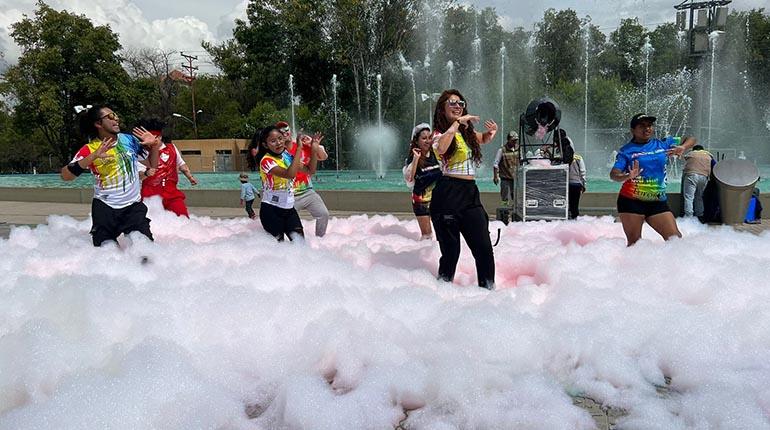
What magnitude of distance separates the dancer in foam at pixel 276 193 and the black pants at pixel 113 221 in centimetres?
108

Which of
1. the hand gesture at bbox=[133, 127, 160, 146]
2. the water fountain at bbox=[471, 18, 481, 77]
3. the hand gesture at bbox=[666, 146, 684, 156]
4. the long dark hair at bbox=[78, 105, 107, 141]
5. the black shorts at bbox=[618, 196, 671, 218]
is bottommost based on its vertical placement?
the black shorts at bbox=[618, 196, 671, 218]

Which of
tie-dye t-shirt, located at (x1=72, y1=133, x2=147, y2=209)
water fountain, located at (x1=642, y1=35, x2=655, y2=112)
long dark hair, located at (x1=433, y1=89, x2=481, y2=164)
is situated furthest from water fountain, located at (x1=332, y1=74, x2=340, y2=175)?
long dark hair, located at (x1=433, y1=89, x2=481, y2=164)

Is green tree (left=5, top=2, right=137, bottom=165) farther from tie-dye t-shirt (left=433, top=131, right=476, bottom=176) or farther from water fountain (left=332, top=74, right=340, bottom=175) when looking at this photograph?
tie-dye t-shirt (left=433, top=131, right=476, bottom=176)

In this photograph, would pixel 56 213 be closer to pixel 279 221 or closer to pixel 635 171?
pixel 279 221

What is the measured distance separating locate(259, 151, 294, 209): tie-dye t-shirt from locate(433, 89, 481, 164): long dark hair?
1.78 metres

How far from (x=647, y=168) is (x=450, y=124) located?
194cm

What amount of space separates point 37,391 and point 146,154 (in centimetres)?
288

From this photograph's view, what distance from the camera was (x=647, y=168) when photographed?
486 centimetres

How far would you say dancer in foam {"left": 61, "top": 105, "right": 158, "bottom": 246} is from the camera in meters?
4.59

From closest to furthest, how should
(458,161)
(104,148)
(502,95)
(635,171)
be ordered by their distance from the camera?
(458,161)
(104,148)
(635,171)
(502,95)

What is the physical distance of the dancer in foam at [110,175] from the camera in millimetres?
4586

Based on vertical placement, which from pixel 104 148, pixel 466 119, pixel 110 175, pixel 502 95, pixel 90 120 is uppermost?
pixel 502 95

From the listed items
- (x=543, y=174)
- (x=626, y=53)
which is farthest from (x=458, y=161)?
(x=626, y=53)

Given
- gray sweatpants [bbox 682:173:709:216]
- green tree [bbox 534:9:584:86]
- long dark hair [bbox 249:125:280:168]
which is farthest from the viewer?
green tree [bbox 534:9:584:86]
